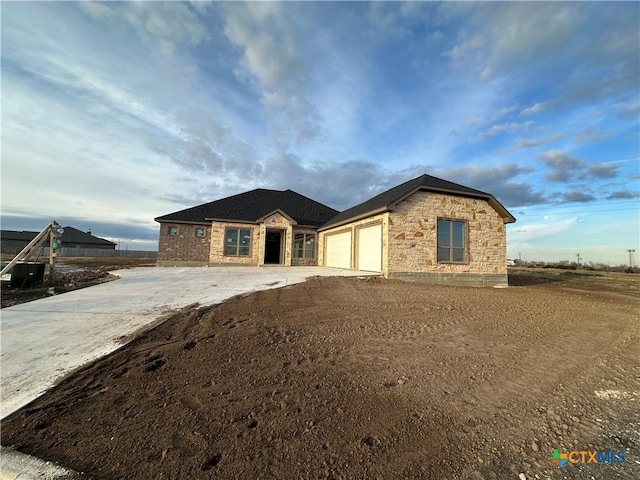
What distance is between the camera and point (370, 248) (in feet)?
49.0

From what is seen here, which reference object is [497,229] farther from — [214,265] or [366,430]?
[214,265]

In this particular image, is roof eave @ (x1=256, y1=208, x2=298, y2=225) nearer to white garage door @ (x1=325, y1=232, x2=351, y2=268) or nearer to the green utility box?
white garage door @ (x1=325, y1=232, x2=351, y2=268)

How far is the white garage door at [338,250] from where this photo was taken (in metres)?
17.5

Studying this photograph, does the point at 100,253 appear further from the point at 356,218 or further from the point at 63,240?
the point at 356,218

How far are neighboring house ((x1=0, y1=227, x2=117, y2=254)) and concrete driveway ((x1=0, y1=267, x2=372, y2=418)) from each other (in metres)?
56.1

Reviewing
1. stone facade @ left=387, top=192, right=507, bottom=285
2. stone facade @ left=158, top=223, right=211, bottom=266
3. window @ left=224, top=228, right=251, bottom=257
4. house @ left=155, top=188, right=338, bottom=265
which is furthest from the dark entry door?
stone facade @ left=387, top=192, right=507, bottom=285

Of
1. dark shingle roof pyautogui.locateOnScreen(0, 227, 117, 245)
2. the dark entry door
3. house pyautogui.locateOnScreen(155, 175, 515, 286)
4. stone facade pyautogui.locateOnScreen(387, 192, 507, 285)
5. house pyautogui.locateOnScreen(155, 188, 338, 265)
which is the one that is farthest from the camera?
dark shingle roof pyautogui.locateOnScreen(0, 227, 117, 245)

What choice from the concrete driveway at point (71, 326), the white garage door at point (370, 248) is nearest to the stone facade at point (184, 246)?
the concrete driveway at point (71, 326)

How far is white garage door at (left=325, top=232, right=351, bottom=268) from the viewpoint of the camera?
1754 centimetres

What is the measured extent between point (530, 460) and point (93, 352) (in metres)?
5.55

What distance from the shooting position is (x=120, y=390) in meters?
3.30

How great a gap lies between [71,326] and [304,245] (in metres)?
16.6

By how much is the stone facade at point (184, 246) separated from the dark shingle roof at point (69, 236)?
44.7 metres

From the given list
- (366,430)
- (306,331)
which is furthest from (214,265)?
(366,430)
